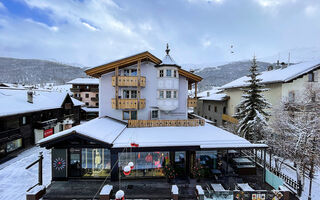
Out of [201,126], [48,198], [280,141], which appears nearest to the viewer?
[48,198]

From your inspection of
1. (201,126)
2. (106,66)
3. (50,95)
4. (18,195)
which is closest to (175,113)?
(201,126)

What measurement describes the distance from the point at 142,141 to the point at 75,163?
6019 mm

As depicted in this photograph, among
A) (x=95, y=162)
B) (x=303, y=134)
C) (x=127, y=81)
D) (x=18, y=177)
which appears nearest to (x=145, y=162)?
(x=95, y=162)

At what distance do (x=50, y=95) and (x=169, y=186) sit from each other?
1147 inches

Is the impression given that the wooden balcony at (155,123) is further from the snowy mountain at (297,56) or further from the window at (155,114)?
the snowy mountain at (297,56)

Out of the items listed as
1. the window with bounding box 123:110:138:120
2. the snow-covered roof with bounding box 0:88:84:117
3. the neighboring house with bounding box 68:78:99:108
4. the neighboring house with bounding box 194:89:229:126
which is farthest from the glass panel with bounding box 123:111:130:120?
the neighboring house with bounding box 68:78:99:108

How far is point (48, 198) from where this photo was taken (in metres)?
9.46

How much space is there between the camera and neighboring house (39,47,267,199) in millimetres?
10664

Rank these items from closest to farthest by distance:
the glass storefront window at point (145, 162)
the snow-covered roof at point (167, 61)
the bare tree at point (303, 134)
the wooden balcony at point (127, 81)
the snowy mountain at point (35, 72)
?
1. the bare tree at point (303, 134)
2. the glass storefront window at point (145, 162)
3. the wooden balcony at point (127, 81)
4. the snow-covered roof at point (167, 61)
5. the snowy mountain at point (35, 72)

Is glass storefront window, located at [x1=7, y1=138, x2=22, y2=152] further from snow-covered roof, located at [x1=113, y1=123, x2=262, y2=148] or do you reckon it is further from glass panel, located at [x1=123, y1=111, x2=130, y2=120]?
snow-covered roof, located at [x1=113, y1=123, x2=262, y2=148]

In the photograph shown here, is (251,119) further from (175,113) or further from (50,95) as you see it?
(50,95)

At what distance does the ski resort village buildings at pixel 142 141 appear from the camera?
34.9ft

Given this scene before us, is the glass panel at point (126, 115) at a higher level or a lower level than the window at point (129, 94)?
lower

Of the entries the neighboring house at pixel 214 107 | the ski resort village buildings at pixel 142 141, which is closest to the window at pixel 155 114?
the ski resort village buildings at pixel 142 141
